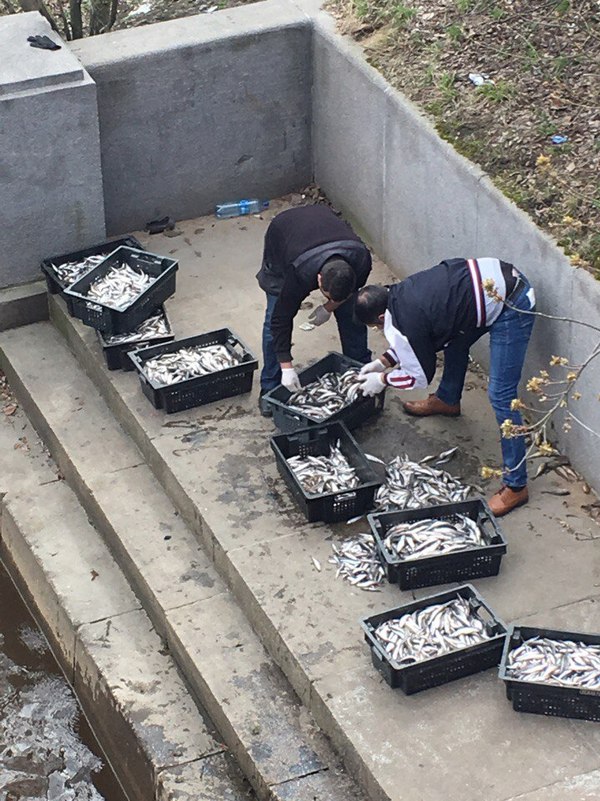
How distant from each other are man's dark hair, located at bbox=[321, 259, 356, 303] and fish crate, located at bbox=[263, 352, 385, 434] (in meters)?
0.90

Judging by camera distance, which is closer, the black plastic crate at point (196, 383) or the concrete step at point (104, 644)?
the concrete step at point (104, 644)

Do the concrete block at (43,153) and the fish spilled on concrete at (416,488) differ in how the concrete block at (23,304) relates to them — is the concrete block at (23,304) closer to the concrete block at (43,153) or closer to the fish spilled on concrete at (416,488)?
the concrete block at (43,153)

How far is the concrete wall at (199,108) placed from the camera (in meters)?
10.9

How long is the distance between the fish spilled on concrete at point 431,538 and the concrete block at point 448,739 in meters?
0.79

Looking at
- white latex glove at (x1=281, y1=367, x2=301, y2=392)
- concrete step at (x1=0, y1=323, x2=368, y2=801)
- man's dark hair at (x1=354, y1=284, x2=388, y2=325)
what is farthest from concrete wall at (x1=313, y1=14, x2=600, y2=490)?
concrete step at (x1=0, y1=323, x2=368, y2=801)

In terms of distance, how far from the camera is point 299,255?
8633 mm

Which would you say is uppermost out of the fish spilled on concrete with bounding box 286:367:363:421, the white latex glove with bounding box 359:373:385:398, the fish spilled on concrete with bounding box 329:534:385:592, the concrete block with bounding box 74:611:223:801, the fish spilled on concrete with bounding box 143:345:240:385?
the white latex glove with bounding box 359:373:385:398

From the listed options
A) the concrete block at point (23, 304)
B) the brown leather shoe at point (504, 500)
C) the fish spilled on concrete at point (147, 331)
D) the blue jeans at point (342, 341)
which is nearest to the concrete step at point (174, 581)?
the concrete block at point (23, 304)

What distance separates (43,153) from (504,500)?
14.8 feet

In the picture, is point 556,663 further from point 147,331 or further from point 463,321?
point 147,331

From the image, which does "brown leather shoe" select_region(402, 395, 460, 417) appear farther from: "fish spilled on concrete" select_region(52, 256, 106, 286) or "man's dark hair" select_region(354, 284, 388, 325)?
"fish spilled on concrete" select_region(52, 256, 106, 286)

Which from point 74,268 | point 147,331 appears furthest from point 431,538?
point 74,268

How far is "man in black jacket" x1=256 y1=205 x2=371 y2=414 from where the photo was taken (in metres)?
8.49

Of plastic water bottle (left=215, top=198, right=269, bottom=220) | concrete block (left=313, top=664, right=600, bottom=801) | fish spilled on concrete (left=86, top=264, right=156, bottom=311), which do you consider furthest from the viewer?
plastic water bottle (left=215, top=198, right=269, bottom=220)
